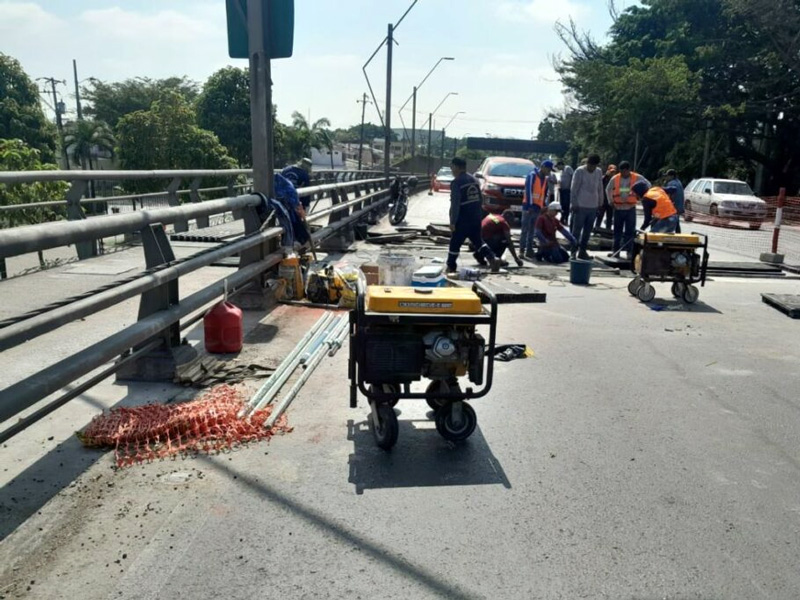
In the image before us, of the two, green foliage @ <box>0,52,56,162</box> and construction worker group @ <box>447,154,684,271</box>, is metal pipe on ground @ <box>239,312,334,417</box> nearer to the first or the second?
construction worker group @ <box>447,154,684,271</box>

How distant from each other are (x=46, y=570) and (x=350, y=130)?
19844cm

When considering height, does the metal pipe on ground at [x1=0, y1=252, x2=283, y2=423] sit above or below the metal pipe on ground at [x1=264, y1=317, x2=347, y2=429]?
above

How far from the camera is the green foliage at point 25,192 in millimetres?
9953

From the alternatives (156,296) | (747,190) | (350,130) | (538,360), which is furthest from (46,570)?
(350,130)

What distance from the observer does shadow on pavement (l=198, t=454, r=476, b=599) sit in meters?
2.94

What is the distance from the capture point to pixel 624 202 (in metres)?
13.0

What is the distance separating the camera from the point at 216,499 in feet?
11.7

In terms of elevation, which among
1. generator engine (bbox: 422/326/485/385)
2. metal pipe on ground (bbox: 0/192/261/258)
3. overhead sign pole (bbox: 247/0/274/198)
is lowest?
generator engine (bbox: 422/326/485/385)

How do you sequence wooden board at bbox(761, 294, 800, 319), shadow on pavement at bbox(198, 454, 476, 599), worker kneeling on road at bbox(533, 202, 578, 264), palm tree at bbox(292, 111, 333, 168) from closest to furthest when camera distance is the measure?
shadow on pavement at bbox(198, 454, 476, 599) → wooden board at bbox(761, 294, 800, 319) → worker kneeling on road at bbox(533, 202, 578, 264) → palm tree at bbox(292, 111, 333, 168)

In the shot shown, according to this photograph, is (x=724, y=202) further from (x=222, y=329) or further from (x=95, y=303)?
(x=95, y=303)

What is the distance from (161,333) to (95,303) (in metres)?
1.32

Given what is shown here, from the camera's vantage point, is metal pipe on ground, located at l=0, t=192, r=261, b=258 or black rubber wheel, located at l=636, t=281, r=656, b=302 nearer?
metal pipe on ground, located at l=0, t=192, r=261, b=258

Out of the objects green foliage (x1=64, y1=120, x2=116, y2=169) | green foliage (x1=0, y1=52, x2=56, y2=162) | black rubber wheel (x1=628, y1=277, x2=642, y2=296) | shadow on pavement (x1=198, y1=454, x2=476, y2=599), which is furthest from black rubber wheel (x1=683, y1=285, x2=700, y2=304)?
green foliage (x1=64, y1=120, x2=116, y2=169)

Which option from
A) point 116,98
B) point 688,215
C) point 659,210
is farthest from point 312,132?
point 659,210
